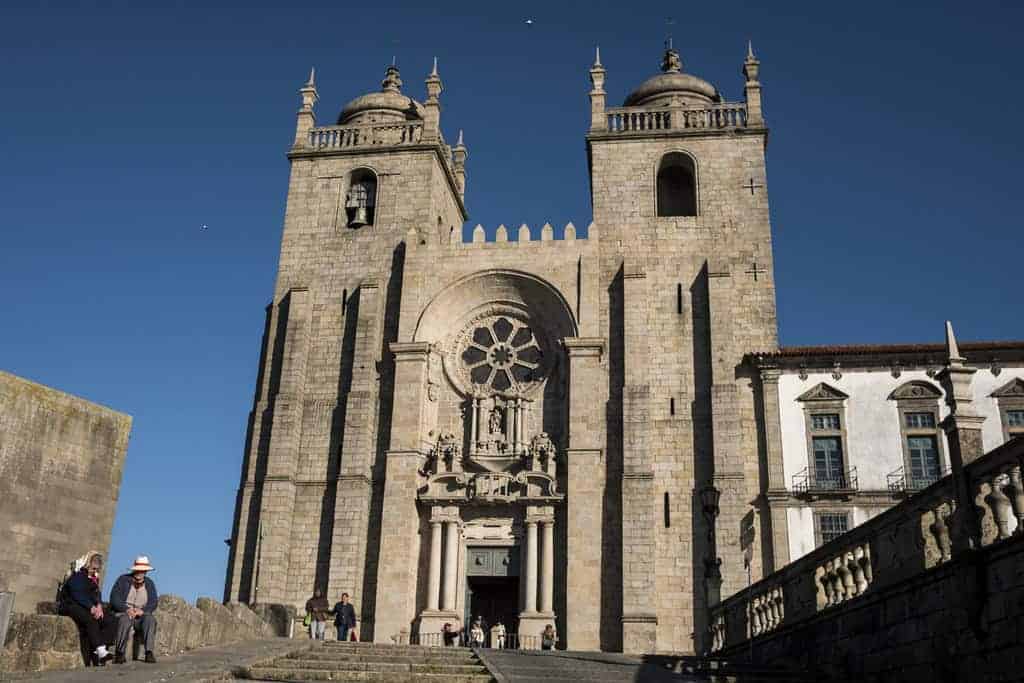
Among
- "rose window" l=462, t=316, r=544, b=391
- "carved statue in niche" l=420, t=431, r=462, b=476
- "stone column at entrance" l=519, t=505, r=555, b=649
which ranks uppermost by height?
"rose window" l=462, t=316, r=544, b=391

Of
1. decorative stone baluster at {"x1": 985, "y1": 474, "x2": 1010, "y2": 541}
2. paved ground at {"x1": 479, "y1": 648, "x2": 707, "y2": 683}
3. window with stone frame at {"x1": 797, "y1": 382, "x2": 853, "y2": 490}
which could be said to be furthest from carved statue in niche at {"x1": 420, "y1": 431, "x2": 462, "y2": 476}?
decorative stone baluster at {"x1": 985, "y1": 474, "x2": 1010, "y2": 541}

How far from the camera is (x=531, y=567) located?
2597cm

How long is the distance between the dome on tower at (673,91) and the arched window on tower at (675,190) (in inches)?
103

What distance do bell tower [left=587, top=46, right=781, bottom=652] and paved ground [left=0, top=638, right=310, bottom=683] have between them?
12.2m

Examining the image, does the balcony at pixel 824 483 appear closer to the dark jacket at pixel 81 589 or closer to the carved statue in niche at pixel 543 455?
the carved statue in niche at pixel 543 455

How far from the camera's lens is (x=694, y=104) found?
1267 inches

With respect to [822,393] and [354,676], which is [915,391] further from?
[354,676]

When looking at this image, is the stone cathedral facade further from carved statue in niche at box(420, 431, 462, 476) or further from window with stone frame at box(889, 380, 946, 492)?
window with stone frame at box(889, 380, 946, 492)

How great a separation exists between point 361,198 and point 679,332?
37.7 feet

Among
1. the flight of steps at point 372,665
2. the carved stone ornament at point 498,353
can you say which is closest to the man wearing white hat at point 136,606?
the flight of steps at point 372,665

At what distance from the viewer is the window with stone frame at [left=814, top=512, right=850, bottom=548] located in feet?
81.8

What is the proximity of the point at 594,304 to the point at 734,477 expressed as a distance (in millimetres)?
6284

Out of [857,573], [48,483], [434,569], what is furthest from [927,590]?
[434,569]

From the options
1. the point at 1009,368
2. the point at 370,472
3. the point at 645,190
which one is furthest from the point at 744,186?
the point at 370,472
